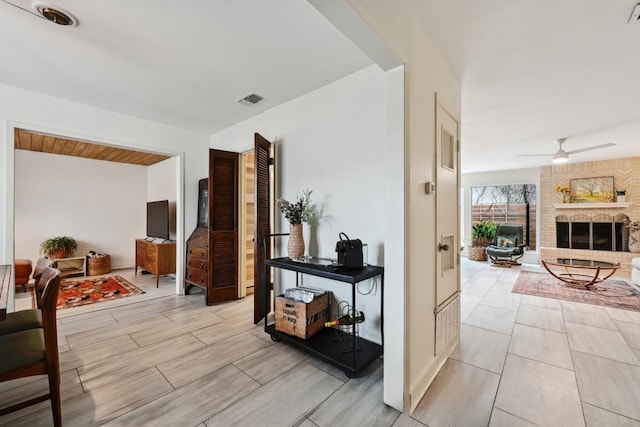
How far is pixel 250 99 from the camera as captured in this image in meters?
3.09

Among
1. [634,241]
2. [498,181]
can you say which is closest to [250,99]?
[498,181]

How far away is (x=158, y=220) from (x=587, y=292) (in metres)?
7.33

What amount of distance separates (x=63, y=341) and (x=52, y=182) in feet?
14.4

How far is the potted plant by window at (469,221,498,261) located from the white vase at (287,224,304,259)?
623 cm

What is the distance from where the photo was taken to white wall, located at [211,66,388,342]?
7.71 feet

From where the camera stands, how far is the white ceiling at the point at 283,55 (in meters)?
1.73

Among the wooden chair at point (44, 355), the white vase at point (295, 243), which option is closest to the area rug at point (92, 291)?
the wooden chair at point (44, 355)

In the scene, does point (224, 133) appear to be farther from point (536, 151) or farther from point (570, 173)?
point (570, 173)

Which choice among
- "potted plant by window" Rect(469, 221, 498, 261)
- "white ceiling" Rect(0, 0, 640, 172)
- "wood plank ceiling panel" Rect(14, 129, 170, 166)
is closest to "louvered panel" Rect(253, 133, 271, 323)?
"white ceiling" Rect(0, 0, 640, 172)

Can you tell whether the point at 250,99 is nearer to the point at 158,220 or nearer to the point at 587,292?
the point at 158,220

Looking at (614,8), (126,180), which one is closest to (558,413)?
(614,8)

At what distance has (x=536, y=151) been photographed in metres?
5.23

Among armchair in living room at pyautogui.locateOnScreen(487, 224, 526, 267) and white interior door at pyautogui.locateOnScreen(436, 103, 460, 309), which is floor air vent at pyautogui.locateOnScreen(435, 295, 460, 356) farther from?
armchair in living room at pyautogui.locateOnScreen(487, 224, 526, 267)

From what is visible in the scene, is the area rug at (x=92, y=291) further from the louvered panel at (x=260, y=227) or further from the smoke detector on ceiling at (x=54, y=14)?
the smoke detector on ceiling at (x=54, y=14)
